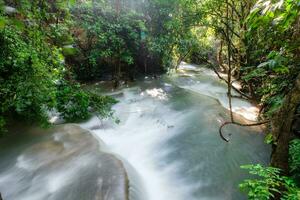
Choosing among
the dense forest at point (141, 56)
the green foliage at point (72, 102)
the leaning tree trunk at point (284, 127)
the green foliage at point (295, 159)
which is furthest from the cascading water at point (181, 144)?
the leaning tree trunk at point (284, 127)

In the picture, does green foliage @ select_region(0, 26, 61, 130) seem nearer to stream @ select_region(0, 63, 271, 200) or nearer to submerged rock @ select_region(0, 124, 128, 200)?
submerged rock @ select_region(0, 124, 128, 200)

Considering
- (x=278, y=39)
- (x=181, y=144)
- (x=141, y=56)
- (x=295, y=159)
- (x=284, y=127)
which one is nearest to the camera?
(x=284, y=127)

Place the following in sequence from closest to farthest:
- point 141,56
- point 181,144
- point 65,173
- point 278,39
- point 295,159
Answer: point 295,159, point 65,173, point 278,39, point 181,144, point 141,56

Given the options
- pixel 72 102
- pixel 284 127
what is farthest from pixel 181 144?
pixel 284 127

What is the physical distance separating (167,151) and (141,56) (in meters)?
6.84

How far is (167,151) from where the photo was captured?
592 cm

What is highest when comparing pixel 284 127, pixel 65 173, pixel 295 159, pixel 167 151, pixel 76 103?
pixel 284 127

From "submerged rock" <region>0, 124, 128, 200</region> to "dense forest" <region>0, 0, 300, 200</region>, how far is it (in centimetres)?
64

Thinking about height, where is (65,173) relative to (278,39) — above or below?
below

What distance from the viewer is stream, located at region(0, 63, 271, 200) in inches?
170

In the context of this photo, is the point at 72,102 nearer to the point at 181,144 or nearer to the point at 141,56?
the point at 181,144

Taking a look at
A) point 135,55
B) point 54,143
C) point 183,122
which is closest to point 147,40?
point 135,55

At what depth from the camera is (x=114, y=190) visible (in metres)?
3.57

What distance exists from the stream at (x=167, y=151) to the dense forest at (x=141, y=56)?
0.53 m
